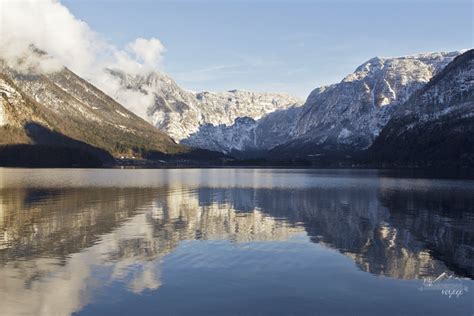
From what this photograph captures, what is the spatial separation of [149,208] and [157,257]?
3339 centimetres

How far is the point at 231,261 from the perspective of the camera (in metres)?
38.3

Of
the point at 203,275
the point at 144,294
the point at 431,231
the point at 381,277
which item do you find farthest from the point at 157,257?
the point at 431,231

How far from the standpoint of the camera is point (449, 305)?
2817cm

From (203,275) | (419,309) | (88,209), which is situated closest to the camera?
(419,309)

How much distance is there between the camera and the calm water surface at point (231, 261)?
27797mm

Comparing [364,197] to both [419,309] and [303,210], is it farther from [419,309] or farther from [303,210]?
[419,309]

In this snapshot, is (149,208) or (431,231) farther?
(149,208)

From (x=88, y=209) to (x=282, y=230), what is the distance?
27.8 meters

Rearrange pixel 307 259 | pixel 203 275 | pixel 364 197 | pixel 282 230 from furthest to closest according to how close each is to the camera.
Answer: pixel 364 197, pixel 282 230, pixel 307 259, pixel 203 275

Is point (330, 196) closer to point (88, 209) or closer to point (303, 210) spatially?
point (303, 210)

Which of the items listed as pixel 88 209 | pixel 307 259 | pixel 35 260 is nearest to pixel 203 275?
pixel 307 259

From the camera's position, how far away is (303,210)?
72.8m

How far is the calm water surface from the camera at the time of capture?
27.8 metres

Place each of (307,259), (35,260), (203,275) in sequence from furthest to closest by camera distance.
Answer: (307,259)
(35,260)
(203,275)
